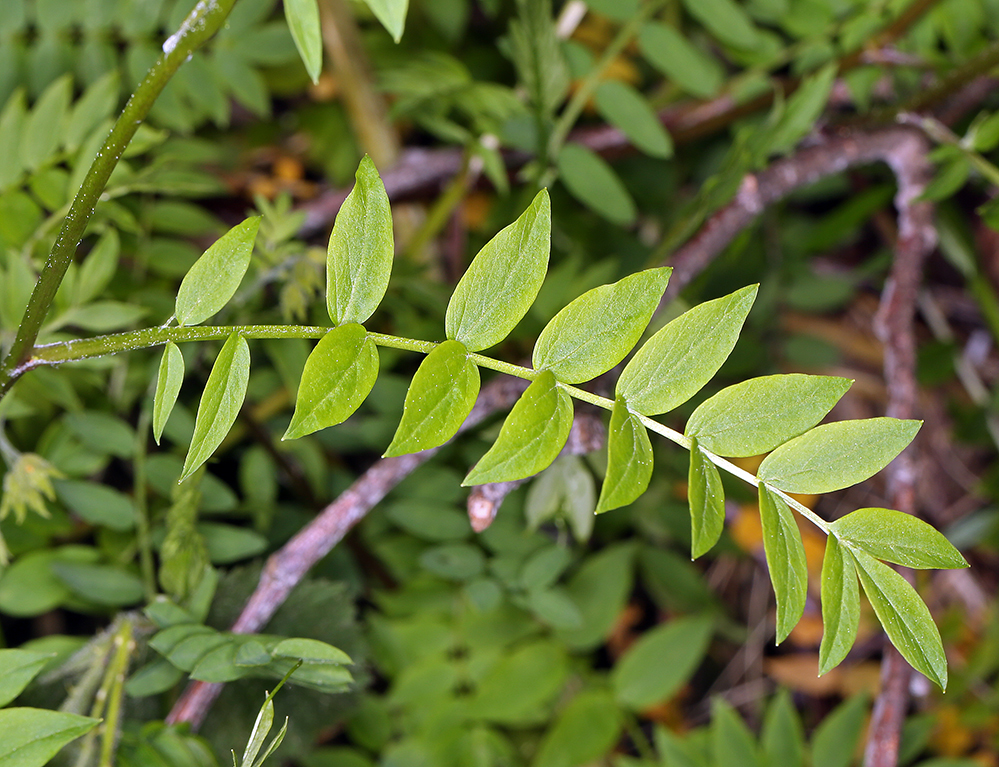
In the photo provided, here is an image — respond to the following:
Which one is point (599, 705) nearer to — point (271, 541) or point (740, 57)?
point (271, 541)

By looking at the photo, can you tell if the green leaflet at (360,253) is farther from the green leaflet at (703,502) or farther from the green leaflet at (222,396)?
the green leaflet at (703,502)

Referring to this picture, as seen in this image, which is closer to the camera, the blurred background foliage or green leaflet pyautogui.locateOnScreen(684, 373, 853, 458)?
green leaflet pyautogui.locateOnScreen(684, 373, 853, 458)

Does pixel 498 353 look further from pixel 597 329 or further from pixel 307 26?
pixel 307 26

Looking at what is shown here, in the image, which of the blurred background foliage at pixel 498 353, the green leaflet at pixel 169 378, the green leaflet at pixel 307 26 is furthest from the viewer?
the blurred background foliage at pixel 498 353

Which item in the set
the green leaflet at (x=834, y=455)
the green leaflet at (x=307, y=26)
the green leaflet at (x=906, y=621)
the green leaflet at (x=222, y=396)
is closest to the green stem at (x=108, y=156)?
the green leaflet at (x=307, y=26)

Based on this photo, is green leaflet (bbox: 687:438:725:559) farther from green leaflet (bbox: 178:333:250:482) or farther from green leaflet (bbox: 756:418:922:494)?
green leaflet (bbox: 178:333:250:482)

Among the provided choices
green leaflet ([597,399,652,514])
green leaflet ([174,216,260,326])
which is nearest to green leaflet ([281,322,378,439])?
green leaflet ([174,216,260,326])

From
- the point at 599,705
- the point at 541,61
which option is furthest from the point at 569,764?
the point at 541,61
